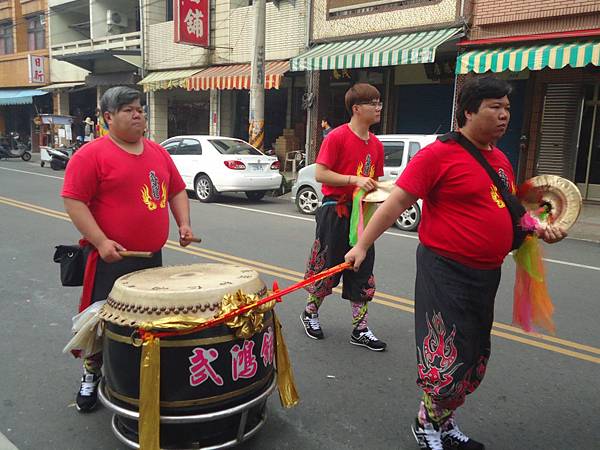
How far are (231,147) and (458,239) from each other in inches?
415

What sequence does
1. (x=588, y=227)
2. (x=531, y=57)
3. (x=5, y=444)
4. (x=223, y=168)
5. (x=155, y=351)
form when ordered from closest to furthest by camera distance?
(x=155, y=351) < (x=5, y=444) < (x=588, y=227) < (x=531, y=57) < (x=223, y=168)

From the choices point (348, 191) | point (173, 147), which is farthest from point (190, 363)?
point (173, 147)

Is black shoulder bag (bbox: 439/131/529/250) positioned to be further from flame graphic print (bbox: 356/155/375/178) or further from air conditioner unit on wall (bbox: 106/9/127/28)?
air conditioner unit on wall (bbox: 106/9/127/28)

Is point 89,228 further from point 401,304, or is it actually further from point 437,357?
point 401,304

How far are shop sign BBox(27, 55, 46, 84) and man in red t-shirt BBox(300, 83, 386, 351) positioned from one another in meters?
29.1

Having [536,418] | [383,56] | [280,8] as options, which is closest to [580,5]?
[383,56]

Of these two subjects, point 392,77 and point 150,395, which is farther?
point 392,77

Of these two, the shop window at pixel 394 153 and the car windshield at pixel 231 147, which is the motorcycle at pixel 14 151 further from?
the shop window at pixel 394 153

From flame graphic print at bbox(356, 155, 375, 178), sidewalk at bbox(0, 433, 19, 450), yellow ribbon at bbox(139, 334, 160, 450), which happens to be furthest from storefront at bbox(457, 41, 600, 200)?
sidewalk at bbox(0, 433, 19, 450)

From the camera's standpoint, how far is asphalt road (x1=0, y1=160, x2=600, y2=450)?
2.94 meters

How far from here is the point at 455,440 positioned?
2.76m

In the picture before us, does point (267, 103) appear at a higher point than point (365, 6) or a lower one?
lower

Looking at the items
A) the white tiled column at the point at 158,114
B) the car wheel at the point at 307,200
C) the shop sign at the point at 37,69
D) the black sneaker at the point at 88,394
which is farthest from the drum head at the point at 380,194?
the shop sign at the point at 37,69

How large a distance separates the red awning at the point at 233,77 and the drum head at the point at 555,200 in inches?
556
